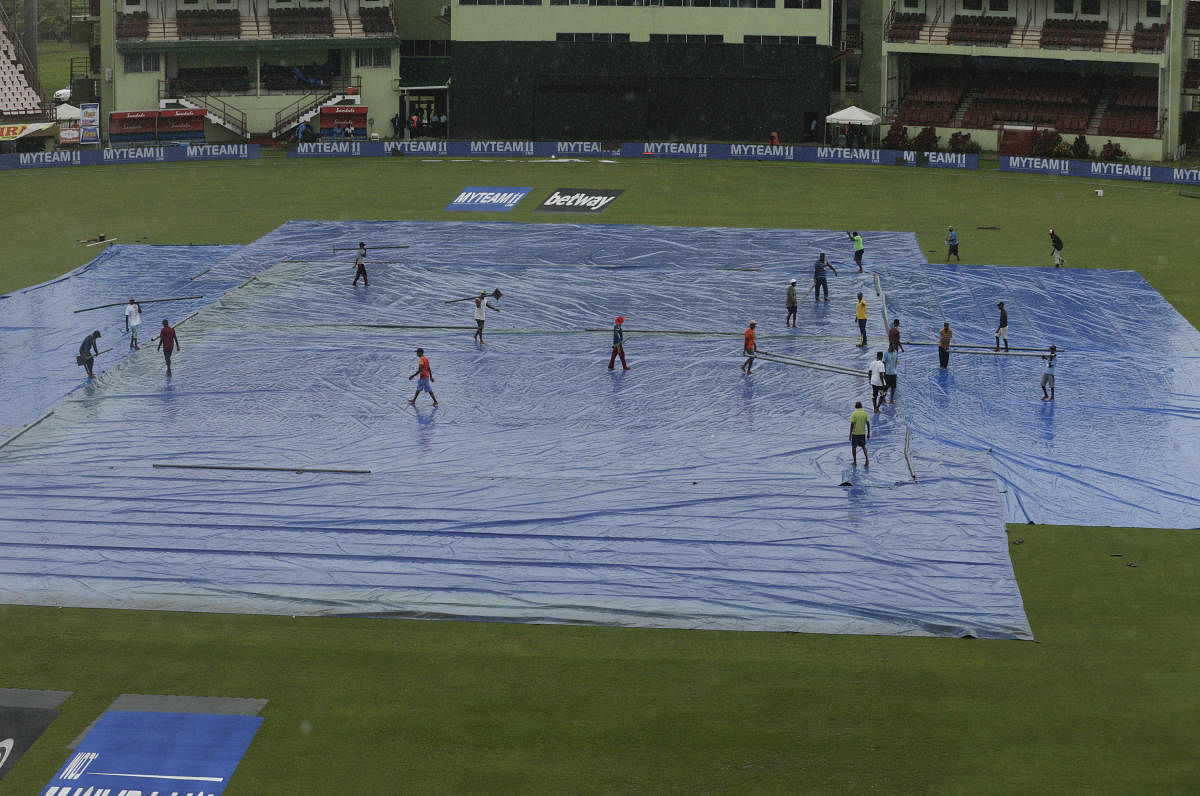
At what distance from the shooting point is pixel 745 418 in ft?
113

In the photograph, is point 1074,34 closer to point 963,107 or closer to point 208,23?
point 963,107

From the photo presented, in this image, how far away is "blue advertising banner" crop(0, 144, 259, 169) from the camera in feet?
245

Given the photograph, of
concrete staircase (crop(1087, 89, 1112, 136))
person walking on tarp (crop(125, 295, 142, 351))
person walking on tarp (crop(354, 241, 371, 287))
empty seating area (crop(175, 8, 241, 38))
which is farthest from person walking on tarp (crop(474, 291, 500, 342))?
empty seating area (crop(175, 8, 241, 38))

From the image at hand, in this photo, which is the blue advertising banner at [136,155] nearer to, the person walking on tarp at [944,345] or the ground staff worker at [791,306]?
the ground staff worker at [791,306]

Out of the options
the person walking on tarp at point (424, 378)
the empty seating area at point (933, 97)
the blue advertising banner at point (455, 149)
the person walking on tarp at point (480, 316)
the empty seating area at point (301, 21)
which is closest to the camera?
the person walking on tarp at point (424, 378)

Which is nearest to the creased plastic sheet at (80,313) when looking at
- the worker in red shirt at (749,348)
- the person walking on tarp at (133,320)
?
the person walking on tarp at (133,320)

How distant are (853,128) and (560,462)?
5327 centimetres

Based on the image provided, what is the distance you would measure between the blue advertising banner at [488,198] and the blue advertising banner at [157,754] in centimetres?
4297

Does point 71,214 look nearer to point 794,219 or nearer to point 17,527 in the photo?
point 794,219

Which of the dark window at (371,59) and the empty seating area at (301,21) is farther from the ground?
the empty seating area at (301,21)

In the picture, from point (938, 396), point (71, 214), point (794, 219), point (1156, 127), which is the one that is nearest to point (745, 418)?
point (938, 396)

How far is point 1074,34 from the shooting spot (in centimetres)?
7544

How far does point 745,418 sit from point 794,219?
26.2m

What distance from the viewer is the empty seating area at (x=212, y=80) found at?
83562 mm
